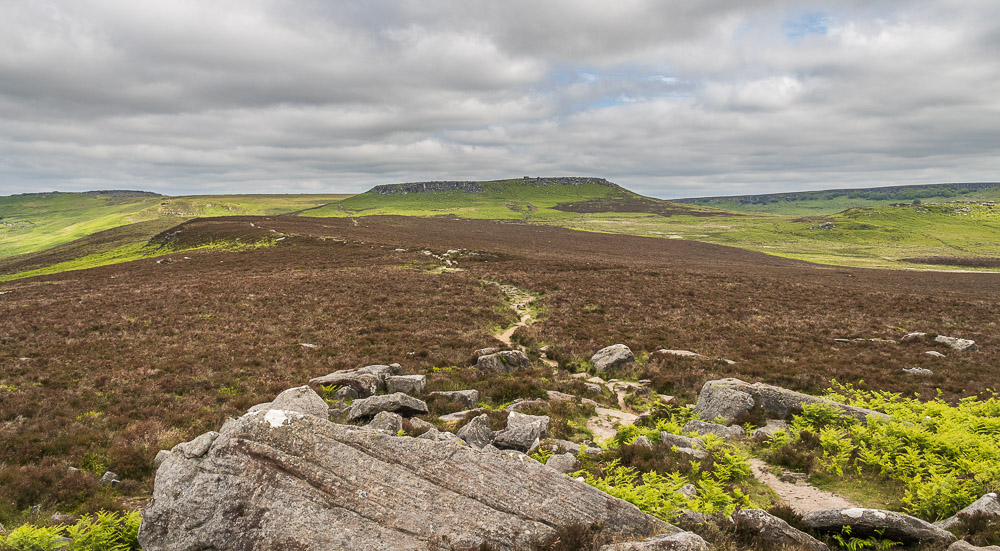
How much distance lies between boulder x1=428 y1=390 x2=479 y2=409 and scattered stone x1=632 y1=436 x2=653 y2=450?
5796 millimetres

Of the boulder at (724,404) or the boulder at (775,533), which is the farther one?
the boulder at (724,404)

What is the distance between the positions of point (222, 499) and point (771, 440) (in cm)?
1277

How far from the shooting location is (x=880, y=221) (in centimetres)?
16050

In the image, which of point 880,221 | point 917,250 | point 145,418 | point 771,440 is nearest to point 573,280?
point 771,440

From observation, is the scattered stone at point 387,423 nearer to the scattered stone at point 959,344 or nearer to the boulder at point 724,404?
the boulder at point 724,404

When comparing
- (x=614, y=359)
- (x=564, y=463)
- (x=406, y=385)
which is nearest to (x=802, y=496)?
(x=564, y=463)

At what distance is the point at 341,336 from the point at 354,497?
17.4 meters

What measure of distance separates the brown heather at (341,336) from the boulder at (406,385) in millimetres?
1329

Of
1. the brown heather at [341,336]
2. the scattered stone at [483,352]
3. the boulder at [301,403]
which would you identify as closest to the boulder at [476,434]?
the boulder at [301,403]

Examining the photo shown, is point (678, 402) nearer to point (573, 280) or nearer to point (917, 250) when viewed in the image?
point (573, 280)

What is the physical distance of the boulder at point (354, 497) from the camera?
642 centimetres

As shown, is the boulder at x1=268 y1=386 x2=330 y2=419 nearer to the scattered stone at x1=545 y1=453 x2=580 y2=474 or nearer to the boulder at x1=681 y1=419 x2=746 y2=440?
the scattered stone at x1=545 y1=453 x2=580 y2=474

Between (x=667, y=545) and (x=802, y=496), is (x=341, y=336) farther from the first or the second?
(x=802, y=496)

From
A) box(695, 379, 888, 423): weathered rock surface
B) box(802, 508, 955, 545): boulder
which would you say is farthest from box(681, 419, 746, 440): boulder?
box(802, 508, 955, 545): boulder
